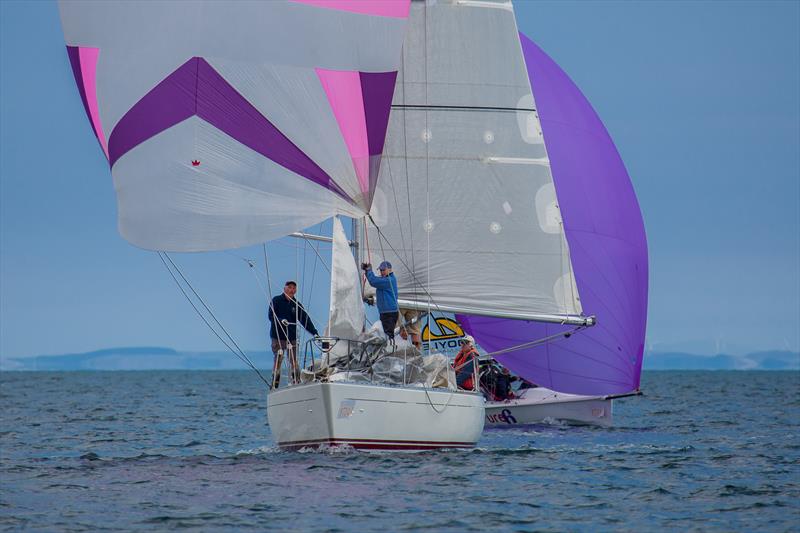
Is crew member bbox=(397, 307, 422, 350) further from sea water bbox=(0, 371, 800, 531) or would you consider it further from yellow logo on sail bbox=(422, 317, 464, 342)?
yellow logo on sail bbox=(422, 317, 464, 342)

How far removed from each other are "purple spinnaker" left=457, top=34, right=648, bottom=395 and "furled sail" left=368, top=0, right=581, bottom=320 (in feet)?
16.7

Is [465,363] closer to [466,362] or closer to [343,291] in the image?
[466,362]

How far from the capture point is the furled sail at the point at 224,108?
1548 centimetres

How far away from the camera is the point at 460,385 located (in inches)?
794

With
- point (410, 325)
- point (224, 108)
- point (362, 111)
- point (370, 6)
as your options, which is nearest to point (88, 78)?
point (224, 108)

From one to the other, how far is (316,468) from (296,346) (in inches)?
92.3

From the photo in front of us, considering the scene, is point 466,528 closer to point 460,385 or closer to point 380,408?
point 380,408

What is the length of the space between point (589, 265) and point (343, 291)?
373 inches

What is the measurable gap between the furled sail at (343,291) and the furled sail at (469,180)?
223cm

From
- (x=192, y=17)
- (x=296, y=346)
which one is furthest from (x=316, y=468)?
(x=192, y=17)

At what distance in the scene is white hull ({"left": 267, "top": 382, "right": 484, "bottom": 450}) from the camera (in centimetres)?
1561

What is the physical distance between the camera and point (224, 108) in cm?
1552

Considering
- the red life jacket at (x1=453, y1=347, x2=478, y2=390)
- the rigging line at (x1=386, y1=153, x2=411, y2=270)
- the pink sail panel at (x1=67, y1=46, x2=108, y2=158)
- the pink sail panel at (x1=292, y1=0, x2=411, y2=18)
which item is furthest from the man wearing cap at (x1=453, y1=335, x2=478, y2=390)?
the pink sail panel at (x1=67, y1=46, x2=108, y2=158)

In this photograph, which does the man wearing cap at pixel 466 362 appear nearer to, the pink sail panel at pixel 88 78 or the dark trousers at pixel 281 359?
the dark trousers at pixel 281 359
